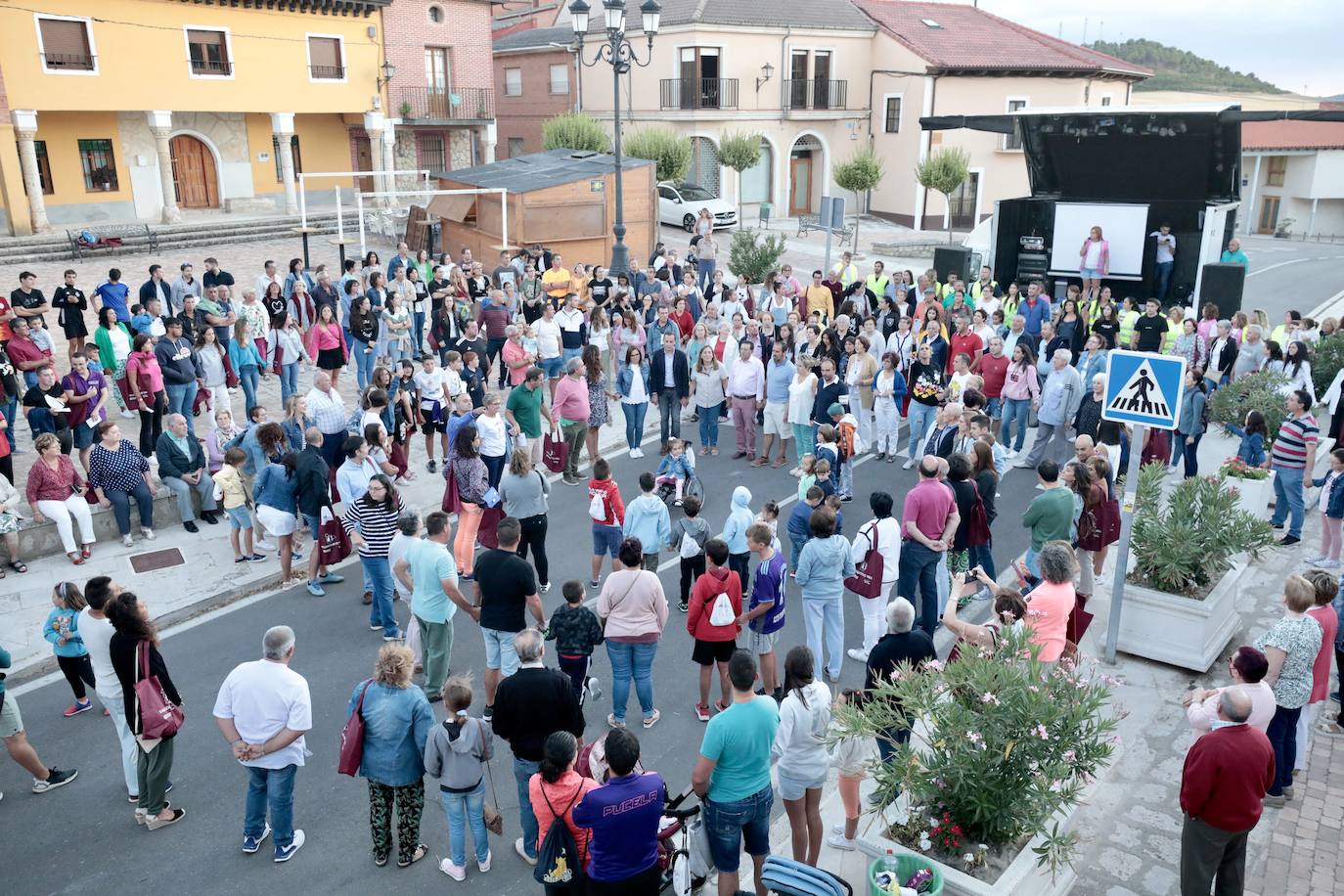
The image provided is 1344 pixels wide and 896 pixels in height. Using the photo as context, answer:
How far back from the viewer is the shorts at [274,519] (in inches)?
380

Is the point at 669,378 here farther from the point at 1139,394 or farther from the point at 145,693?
the point at 145,693

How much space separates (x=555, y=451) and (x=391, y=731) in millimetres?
6880

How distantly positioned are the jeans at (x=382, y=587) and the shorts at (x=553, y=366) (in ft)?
19.9

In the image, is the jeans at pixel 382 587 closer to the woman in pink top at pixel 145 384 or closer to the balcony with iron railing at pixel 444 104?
the woman in pink top at pixel 145 384

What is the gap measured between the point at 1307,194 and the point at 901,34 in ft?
86.1

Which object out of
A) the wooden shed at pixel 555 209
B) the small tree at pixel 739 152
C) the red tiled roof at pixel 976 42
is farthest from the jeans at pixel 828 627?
the red tiled roof at pixel 976 42

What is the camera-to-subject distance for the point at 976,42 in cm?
3959

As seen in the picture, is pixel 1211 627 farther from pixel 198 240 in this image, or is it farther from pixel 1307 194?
pixel 1307 194

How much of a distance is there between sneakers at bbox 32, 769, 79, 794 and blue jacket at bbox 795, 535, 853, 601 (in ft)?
17.9

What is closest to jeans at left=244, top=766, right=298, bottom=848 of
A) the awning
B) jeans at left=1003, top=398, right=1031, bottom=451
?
jeans at left=1003, top=398, right=1031, bottom=451

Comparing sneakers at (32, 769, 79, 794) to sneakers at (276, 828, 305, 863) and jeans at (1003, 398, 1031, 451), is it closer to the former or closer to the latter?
sneakers at (276, 828, 305, 863)

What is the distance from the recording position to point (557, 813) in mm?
5082

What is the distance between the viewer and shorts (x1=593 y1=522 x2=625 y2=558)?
9273 mm

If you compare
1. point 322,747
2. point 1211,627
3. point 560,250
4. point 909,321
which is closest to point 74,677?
point 322,747
